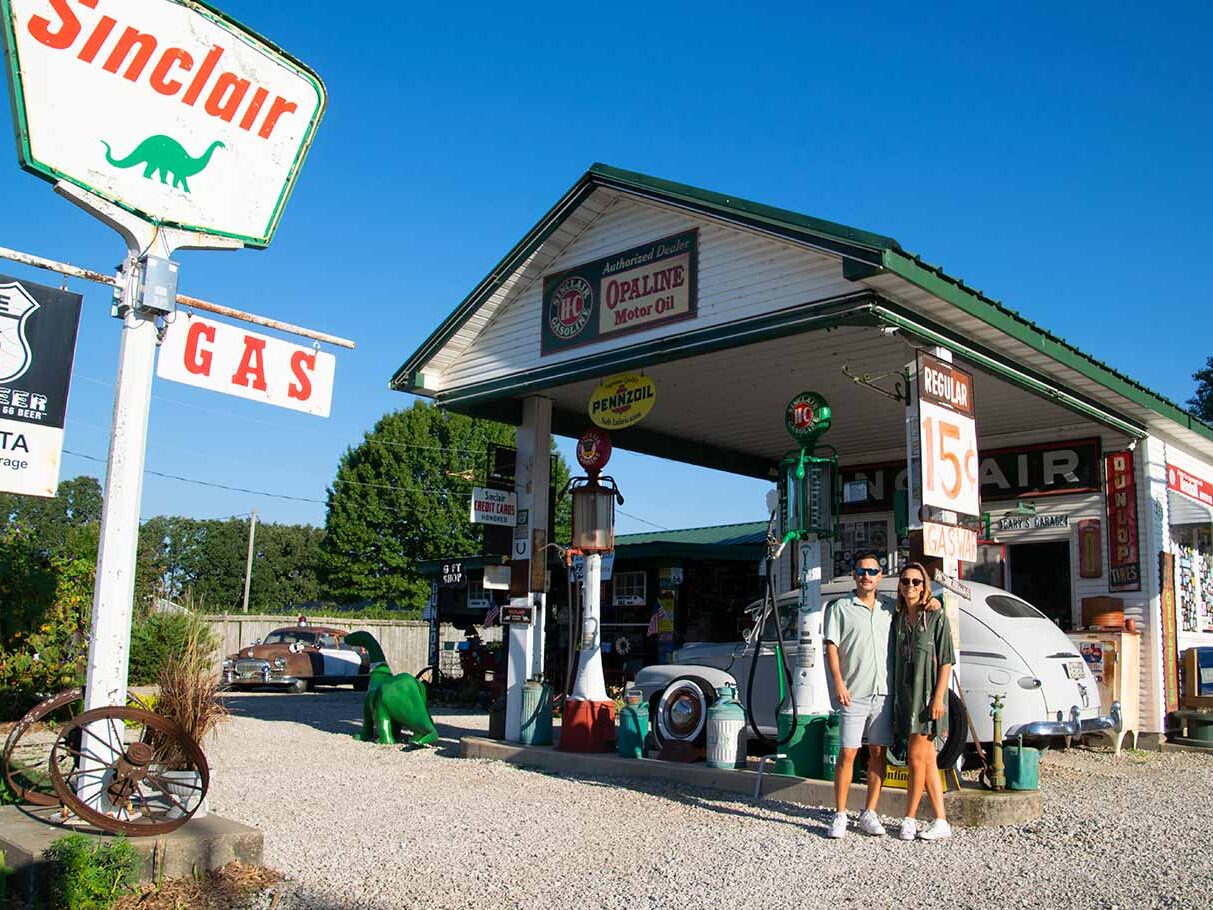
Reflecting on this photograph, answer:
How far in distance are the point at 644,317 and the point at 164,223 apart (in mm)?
5319

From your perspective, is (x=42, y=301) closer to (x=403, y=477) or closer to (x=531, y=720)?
(x=531, y=720)

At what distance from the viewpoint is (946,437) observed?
350 inches

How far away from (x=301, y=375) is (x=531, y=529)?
19.2 ft

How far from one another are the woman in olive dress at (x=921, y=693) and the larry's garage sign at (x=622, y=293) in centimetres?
438

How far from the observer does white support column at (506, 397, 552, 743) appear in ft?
40.4

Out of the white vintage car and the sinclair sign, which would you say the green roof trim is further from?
the sinclair sign

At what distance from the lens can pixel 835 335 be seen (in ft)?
34.4

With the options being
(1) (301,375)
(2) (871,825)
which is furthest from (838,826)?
(1) (301,375)

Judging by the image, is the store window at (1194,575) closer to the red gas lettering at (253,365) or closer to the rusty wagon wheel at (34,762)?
the red gas lettering at (253,365)

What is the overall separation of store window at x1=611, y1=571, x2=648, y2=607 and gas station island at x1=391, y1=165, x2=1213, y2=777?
509cm

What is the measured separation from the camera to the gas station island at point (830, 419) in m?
9.16

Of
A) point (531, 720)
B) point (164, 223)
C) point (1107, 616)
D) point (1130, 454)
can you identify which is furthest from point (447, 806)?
point (1130, 454)

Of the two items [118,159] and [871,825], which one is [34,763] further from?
[871,825]

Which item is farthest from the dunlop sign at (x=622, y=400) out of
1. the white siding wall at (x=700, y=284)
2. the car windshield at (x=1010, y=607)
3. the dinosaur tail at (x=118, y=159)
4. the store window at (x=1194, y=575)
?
the store window at (x=1194, y=575)
